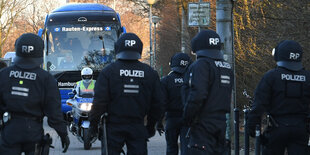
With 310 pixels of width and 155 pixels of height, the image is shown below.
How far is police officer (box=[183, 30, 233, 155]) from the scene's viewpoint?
6.68 m

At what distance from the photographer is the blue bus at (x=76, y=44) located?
19375 mm

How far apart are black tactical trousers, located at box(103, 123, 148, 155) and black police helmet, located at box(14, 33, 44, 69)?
115 centimetres

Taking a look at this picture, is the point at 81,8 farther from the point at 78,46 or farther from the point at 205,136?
the point at 205,136

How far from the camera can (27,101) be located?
6.35 metres

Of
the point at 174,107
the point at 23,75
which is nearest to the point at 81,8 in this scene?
the point at 174,107

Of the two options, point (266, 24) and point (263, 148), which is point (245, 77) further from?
point (263, 148)

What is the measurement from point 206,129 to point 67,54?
526 inches

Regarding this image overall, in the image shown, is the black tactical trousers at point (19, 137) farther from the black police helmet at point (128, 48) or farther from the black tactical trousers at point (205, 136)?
the black tactical trousers at point (205, 136)

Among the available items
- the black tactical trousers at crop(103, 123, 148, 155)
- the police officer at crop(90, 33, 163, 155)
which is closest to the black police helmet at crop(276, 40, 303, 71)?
the police officer at crop(90, 33, 163, 155)

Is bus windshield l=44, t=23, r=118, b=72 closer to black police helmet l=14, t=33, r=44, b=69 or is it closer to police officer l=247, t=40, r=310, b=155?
police officer l=247, t=40, r=310, b=155

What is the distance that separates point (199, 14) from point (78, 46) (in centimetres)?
751

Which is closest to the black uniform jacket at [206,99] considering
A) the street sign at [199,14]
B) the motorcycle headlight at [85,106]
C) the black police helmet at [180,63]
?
the black police helmet at [180,63]

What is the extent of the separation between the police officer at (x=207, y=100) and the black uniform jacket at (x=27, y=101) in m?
1.41

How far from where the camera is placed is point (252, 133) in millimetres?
7184
